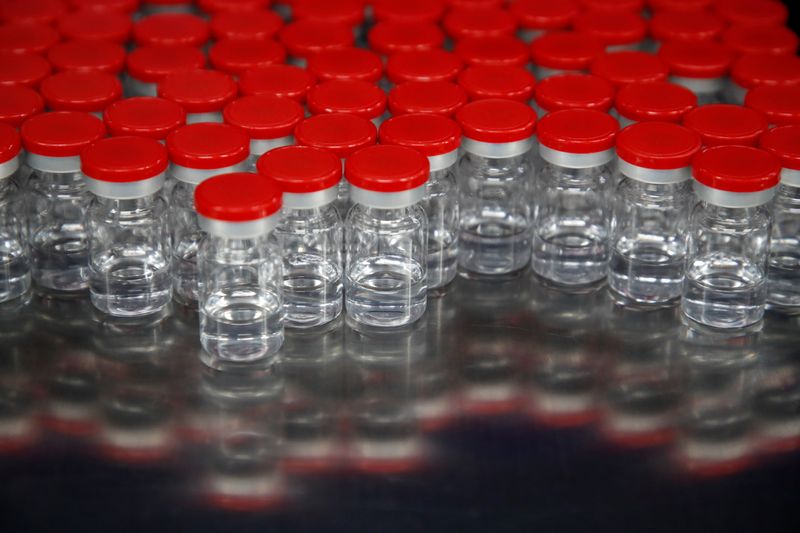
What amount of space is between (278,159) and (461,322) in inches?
13.1

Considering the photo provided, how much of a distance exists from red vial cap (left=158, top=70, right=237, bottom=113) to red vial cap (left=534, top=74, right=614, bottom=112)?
46 cm

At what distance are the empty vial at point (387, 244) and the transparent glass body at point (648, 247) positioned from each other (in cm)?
28

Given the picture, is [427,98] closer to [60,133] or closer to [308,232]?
Result: [308,232]

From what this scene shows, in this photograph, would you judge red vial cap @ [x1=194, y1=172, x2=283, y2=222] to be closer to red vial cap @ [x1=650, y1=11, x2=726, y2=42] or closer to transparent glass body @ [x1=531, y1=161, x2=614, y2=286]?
transparent glass body @ [x1=531, y1=161, x2=614, y2=286]

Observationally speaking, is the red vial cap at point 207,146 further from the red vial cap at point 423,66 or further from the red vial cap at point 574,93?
the red vial cap at point 574,93

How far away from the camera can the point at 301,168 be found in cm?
162

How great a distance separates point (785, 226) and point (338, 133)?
26.1 inches

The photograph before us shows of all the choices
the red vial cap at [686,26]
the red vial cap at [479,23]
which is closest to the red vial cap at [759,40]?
the red vial cap at [686,26]

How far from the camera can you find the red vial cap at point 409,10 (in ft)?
6.97

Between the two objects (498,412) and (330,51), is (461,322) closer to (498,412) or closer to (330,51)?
(498,412)

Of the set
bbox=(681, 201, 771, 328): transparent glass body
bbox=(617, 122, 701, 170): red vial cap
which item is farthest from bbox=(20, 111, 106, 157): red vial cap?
bbox=(681, 201, 771, 328): transparent glass body

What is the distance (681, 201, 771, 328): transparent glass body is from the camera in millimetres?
1703

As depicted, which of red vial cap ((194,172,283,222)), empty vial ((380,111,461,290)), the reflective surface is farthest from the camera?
empty vial ((380,111,461,290))

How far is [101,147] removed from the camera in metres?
1.66
